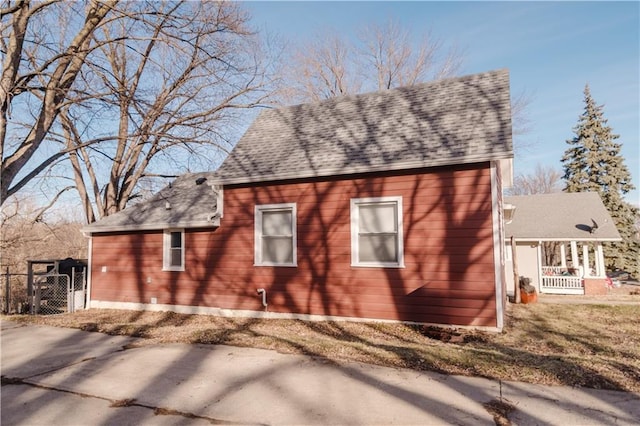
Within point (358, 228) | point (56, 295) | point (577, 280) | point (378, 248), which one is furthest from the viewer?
point (577, 280)

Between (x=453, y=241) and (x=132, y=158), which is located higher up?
(x=132, y=158)

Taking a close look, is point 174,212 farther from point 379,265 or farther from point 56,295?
point 379,265

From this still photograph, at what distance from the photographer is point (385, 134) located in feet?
33.5

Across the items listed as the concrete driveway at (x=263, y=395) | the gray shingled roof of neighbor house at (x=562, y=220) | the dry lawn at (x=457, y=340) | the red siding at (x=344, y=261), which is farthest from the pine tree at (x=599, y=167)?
the concrete driveway at (x=263, y=395)

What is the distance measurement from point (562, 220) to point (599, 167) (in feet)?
47.7

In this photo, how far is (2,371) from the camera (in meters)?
5.75

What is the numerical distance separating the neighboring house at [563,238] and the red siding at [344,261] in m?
9.25

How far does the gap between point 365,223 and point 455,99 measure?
4.03 meters

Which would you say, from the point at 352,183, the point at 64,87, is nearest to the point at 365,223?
the point at 352,183

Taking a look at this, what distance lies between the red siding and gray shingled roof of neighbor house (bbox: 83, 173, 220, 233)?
1.17 ft

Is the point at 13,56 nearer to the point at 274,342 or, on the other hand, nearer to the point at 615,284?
the point at 274,342

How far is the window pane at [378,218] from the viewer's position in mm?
9359

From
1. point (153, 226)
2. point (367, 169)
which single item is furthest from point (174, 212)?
point (367, 169)

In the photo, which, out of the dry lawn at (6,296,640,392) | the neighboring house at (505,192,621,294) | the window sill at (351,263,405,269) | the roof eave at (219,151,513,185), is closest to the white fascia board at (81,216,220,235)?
the roof eave at (219,151,513,185)
